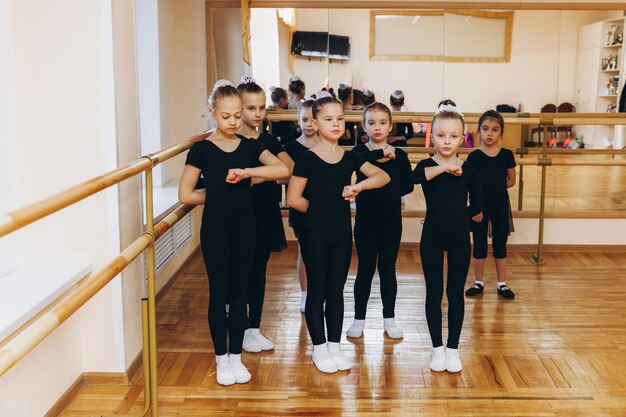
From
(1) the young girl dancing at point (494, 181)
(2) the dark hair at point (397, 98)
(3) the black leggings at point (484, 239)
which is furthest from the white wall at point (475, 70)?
(3) the black leggings at point (484, 239)

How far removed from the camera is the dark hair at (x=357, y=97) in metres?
5.85

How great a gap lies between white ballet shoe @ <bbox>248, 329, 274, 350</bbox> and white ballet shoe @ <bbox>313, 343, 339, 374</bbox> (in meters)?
0.30

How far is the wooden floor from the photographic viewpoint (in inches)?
116

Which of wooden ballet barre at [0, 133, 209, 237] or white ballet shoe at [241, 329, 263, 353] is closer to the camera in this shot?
wooden ballet barre at [0, 133, 209, 237]

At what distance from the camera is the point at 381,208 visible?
11.6 ft

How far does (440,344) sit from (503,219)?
1240 millimetres

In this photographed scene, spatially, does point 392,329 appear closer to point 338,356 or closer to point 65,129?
point 338,356

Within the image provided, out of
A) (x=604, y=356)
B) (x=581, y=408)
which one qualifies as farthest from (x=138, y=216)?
(x=604, y=356)

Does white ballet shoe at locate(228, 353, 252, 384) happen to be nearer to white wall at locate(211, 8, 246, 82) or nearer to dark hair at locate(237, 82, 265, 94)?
dark hair at locate(237, 82, 265, 94)

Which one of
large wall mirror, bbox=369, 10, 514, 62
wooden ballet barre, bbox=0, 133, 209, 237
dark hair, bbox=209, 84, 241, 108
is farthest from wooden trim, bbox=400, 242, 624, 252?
wooden ballet barre, bbox=0, 133, 209, 237

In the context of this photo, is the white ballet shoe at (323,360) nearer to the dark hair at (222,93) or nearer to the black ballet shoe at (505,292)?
the dark hair at (222,93)

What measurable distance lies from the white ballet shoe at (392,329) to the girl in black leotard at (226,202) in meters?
0.83

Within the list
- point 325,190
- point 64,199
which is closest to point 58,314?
point 64,199

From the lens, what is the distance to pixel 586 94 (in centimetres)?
588
